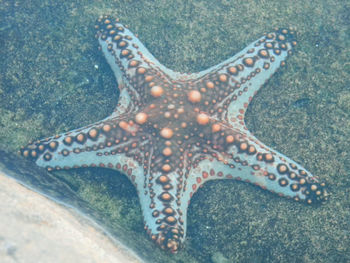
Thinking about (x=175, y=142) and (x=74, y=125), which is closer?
(x=175, y=142)

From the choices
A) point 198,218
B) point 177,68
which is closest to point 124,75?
point 177,68

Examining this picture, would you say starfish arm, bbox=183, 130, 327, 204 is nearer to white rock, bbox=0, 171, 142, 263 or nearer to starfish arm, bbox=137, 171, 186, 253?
Answer: starfish arm, bbox=137, 171, 186, 253

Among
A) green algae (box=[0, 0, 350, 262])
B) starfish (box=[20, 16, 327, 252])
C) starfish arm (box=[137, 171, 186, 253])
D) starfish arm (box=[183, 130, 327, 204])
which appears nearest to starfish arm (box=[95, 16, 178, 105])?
starfish (box=[20, 16, 327, 252])

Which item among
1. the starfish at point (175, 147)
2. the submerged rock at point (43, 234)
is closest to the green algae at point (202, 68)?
the starfish at point (175, 147)

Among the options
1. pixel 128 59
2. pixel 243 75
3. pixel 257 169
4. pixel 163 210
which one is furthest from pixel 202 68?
pixel 163 210

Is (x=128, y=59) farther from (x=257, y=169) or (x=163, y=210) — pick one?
(x=257, y=169)

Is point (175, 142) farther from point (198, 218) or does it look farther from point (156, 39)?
point (156, 39)
